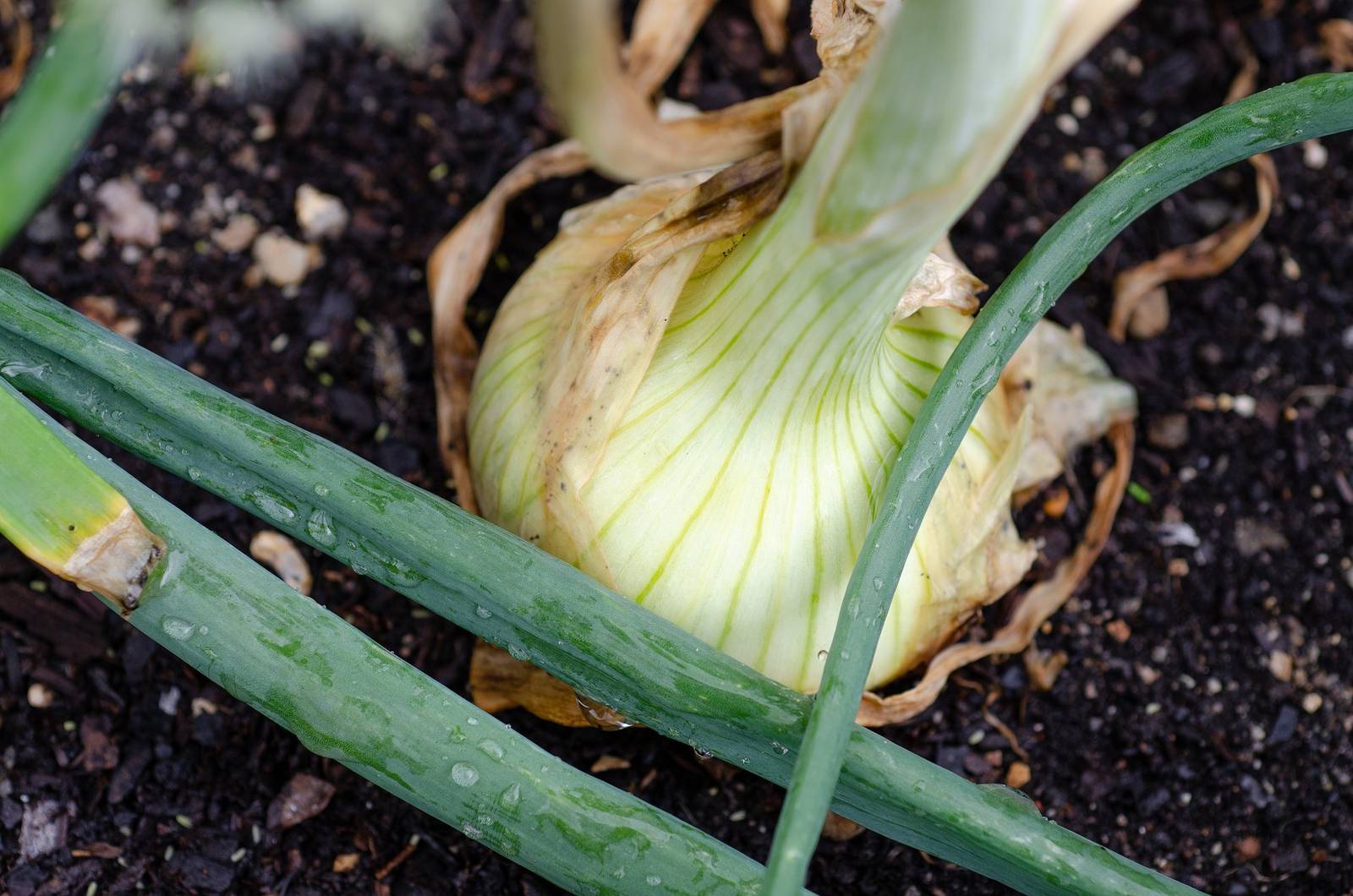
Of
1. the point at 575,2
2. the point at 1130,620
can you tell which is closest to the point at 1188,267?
the point at 1130,620

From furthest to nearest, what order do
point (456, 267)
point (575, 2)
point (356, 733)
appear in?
point (456, 267) → point (356, 733) → point (575, 2)

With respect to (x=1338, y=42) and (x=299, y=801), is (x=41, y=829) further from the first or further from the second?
(x=1338, y=42)

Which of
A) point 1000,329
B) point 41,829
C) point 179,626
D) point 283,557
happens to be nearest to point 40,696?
point 41,829

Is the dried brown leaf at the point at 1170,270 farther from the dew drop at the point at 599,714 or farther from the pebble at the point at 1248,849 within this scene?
the dew drop at the point at 599,714

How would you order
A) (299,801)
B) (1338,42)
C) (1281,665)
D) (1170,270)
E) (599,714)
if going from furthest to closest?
(1338,42), (1170,270), (1281,665), (299,801), (599,714)

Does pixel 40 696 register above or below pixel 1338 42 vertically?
below

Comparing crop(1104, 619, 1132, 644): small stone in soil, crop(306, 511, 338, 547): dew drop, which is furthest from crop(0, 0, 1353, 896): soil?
crop(306, 511, 338, 547): dew drop

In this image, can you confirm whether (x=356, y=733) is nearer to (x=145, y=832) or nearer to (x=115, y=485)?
(x=115, y=485)
